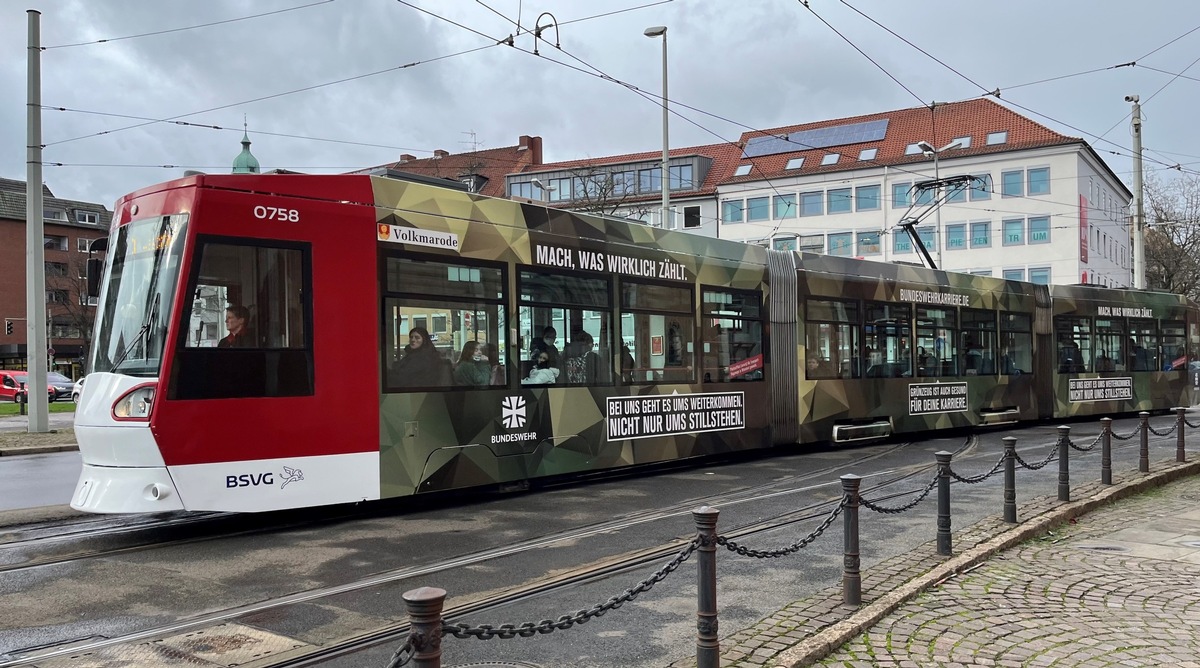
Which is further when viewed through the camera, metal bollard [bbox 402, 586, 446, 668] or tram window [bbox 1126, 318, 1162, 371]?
tram window [bbox 1126, 318, 1162, 371]

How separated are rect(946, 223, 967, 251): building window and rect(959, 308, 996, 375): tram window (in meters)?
37.2

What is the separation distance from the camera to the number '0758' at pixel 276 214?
8406mm

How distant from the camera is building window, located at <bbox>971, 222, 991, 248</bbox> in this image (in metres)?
53.3

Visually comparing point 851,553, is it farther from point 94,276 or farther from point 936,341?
point 936,341

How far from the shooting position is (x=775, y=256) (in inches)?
584

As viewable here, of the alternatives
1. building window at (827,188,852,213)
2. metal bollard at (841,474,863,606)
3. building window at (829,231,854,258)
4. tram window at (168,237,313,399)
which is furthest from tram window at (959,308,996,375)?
building window at (827,188,852,213)

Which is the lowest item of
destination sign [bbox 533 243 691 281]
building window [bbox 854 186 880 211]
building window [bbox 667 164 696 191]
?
destination sign [bbox 533 243 691 281]

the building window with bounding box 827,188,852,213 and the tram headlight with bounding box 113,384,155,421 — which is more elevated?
the building window with bounding box 827,188,852,213

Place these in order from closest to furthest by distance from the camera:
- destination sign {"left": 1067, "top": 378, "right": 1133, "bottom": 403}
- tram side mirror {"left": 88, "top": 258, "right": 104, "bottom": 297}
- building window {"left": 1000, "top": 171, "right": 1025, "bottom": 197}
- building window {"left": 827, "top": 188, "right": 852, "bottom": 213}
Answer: tram side mirror {"left": 88, "top": 258, "right": 104, "bottom": 297}
destination sign {"left": 1067, "top": 378, "right": 1133, "bottom": 403}
building window {"left": 1000, "top": 171, "right": 1025, "bottom": 197}
building window {"left": 827, "top": 188, "right": 852, "bottom": 213}

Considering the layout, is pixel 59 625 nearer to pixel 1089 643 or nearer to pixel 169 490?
pixel 169 490

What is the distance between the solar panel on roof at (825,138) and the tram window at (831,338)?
42761 mm

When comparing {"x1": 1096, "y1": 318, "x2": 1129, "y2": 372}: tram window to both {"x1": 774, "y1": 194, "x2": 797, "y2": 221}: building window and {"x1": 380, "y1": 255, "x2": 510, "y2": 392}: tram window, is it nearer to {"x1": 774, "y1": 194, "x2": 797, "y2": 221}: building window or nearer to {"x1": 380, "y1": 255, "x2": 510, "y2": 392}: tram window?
{"x1": 380, "y1": 255, "x2": 510, "y2": 392}: tram window

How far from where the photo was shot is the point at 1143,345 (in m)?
23.2

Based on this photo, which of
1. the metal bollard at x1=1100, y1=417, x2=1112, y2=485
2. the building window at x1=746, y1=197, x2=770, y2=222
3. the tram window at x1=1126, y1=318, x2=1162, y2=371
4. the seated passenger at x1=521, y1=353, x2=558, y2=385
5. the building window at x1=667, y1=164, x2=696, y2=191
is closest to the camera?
the seated passenger at x1=521, y1=353, x2=558, y2=385
